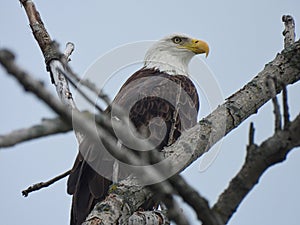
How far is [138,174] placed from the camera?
181 centimetres

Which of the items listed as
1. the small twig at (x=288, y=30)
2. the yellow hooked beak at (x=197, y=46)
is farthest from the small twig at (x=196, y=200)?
the yellow hooked beak at (x=197, y=46)

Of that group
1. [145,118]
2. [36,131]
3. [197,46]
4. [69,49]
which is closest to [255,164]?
[36,131]

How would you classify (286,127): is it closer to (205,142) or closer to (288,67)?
(205,142)

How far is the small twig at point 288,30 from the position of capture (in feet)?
15.0

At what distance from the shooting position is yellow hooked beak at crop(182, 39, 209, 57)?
23.7ft

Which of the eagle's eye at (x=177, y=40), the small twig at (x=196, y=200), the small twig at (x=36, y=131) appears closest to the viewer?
the small twig at (x=36, y=131)

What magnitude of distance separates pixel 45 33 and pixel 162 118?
5.13 ft

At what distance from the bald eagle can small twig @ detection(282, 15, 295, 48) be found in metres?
1.16

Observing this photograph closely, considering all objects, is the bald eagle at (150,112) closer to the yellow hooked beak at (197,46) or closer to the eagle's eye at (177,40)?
the yellow hooked beak at (197,46)

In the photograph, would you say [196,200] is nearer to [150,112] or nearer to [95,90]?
[95,90]

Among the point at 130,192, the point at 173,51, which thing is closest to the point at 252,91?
the point at 130,192

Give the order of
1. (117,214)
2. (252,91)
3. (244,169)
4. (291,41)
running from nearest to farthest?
(244,169) < (117,214) < (252,91) < (291,41)

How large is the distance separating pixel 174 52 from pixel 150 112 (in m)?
1.94

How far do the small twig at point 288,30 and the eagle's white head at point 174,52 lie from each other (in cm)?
247
